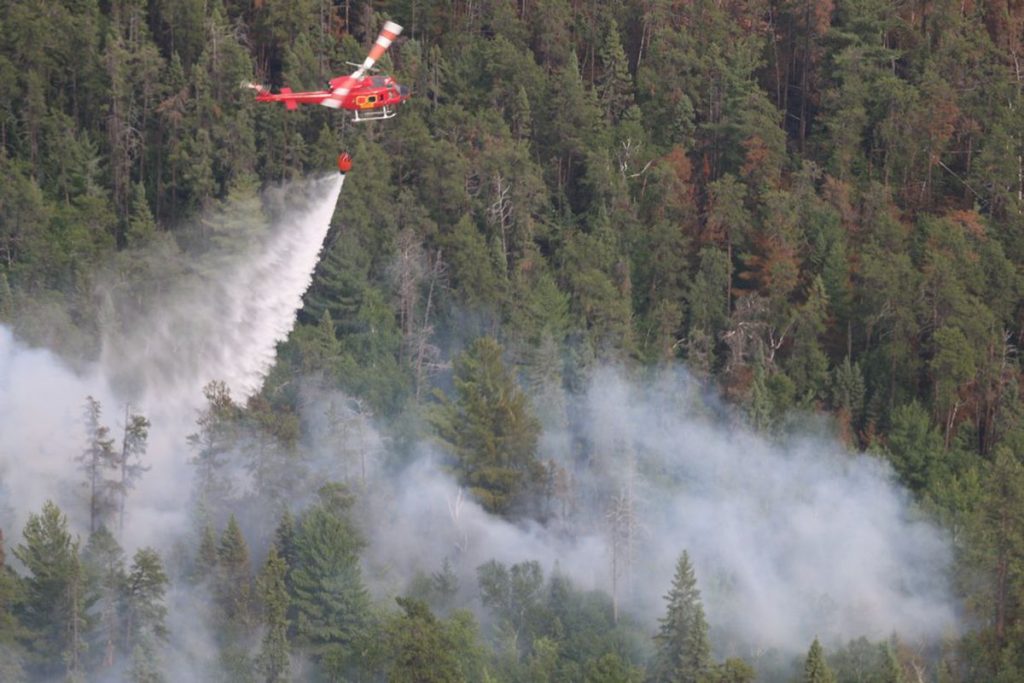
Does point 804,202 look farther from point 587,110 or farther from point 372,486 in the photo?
point 372,486

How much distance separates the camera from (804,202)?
83.2 metres

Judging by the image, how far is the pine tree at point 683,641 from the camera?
69.4m

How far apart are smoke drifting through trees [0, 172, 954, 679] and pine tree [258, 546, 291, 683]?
154cm

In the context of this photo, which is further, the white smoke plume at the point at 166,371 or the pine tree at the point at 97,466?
the white smoke plume at the point at 166,371

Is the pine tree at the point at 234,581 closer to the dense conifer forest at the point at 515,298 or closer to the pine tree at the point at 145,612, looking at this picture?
the dense conifer forest at the point at 515,298

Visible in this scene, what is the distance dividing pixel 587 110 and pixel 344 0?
770cm

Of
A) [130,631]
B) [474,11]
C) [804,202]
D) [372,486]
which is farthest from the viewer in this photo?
[474,11]

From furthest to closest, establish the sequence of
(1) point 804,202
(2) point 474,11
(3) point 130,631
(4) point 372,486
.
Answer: (2) point 474,11 < (1) point 804,202 < (4) point 372,486 < (3) point 130,631

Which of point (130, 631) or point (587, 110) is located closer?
point (130, 631)

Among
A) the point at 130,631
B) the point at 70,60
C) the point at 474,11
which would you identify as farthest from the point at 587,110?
the point at 130,631

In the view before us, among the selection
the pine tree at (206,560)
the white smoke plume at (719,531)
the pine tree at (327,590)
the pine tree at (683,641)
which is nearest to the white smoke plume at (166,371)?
the pine tree at (206,560)

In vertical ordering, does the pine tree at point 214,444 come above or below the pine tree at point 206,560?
above

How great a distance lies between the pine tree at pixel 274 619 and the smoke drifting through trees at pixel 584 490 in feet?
5.07

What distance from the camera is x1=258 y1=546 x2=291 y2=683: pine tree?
231 feet
